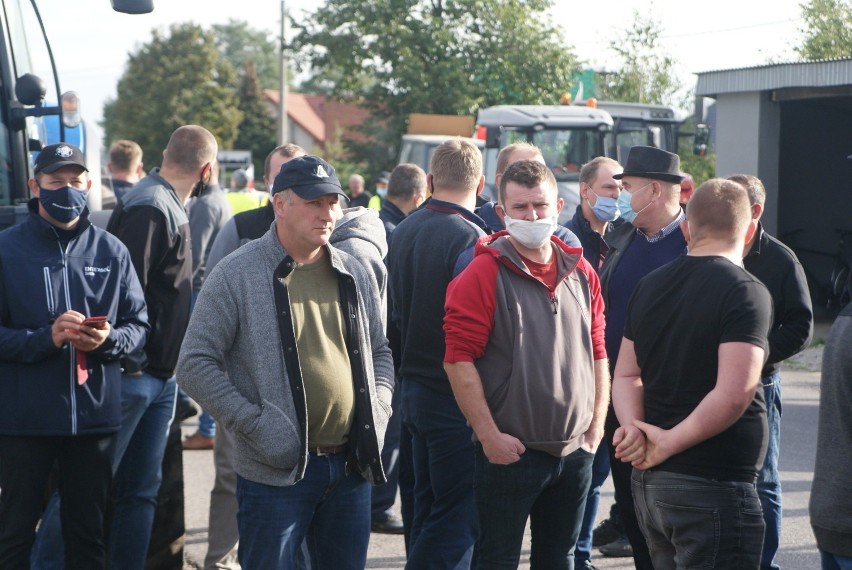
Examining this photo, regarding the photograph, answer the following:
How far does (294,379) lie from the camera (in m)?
3.68

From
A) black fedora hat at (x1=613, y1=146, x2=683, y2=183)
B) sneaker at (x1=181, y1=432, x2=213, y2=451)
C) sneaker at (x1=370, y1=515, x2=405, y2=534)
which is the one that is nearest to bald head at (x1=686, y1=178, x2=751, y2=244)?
black fedora hat at (x1=613, y1=146, x2=683, y2=183)

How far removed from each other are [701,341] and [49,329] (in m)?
2.52

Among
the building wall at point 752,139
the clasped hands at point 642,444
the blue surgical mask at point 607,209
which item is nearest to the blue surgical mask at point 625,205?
the blue surgical mask at point 607,209

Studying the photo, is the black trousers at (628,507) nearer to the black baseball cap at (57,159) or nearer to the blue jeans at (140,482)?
the blue jeans at (140,482)

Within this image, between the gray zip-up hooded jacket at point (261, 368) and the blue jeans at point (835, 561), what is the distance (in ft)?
4.80

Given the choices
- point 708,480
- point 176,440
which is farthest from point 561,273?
point 176,440

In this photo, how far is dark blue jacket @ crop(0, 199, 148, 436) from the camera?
440 cm

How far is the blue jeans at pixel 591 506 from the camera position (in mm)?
5531

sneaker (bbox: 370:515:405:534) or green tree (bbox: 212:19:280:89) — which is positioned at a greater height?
green tree (bbox: 212:19:280:89)

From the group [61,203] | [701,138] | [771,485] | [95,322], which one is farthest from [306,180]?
[701,138]

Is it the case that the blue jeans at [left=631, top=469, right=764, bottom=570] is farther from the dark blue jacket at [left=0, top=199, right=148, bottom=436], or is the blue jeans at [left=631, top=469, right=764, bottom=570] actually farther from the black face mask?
the black face mask

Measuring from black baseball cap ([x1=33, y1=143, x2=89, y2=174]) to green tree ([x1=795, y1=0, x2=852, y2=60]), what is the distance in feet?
72.4

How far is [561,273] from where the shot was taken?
4.19m

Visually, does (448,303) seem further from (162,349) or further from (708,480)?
(162,349)
